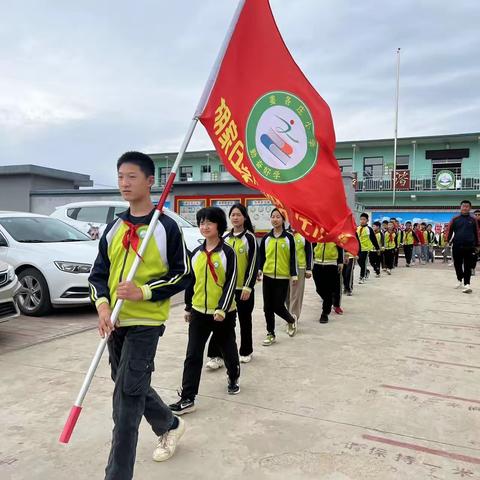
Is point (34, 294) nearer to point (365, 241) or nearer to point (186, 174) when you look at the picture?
point (365, 241)

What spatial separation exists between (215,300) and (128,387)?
5.14ft

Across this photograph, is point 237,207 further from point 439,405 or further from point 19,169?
point 19,169

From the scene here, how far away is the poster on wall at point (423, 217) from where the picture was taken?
28.2m

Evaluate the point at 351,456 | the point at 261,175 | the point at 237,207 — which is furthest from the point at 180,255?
the point at 237,207

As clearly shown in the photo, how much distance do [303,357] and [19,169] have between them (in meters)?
15.2

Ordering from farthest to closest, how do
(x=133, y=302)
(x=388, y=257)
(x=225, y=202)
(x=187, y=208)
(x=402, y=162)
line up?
1. (x=402, y=162)
2. (x=388, y=257)
3. (x=187, y=208)
4. (x=225, y=202)
5. (x=133, y=302)

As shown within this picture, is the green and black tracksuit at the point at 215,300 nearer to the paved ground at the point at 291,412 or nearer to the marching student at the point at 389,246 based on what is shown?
Result: the paved ground at the point at 291,412

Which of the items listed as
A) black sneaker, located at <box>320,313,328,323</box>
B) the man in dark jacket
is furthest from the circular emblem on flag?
the man in dark jacket

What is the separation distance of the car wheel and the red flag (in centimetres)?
457

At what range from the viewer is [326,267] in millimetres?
7656

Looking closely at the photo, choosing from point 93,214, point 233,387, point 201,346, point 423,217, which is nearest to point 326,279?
point 233,387

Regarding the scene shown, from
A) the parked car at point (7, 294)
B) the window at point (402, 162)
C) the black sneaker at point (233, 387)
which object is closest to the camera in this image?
the black sneaker at point (233, 387)

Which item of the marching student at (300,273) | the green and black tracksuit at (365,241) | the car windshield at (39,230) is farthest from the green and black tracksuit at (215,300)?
the green and black tracksuit at (365,241)

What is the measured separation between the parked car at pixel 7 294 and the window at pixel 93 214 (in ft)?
21.1
